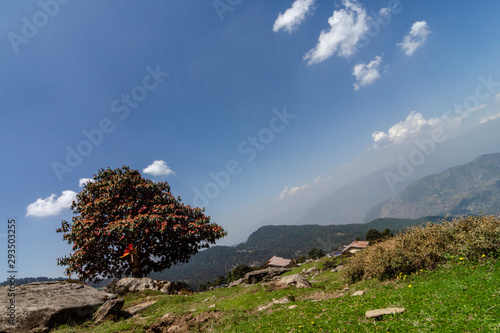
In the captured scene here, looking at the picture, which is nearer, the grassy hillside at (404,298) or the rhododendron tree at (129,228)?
the grassy hillside at (404,298)

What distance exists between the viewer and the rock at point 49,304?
1095cm

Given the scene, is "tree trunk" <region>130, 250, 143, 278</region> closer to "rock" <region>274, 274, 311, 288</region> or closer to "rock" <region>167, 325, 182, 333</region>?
"rock" <region>274, 274, 311, 288</region>

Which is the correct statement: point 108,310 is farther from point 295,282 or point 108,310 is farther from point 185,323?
point 295,282

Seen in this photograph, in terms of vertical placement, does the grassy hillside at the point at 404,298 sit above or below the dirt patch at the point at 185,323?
below

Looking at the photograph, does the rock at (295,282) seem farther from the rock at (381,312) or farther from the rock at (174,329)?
the rock at (381,312)

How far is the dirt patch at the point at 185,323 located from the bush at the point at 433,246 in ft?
29.5

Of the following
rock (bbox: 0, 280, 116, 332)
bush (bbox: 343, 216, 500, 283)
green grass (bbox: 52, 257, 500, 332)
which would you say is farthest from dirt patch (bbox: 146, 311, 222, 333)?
bush (bbox: 343, 216, 500, 283)

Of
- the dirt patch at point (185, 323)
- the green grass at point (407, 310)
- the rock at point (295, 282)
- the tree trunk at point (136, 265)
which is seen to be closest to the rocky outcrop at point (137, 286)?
the tree trunk at point (136, 265)

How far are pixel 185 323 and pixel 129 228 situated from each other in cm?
1275

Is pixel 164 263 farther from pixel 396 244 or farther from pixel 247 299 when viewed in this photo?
pixel 396 244

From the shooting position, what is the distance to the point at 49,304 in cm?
1215

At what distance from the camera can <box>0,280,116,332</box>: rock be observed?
35.9 feet

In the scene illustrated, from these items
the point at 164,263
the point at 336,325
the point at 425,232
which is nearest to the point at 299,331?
the point at 336,325

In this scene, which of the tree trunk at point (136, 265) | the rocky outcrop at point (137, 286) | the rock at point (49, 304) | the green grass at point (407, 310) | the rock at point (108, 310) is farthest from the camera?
the tree trunk at point (136, 265)
